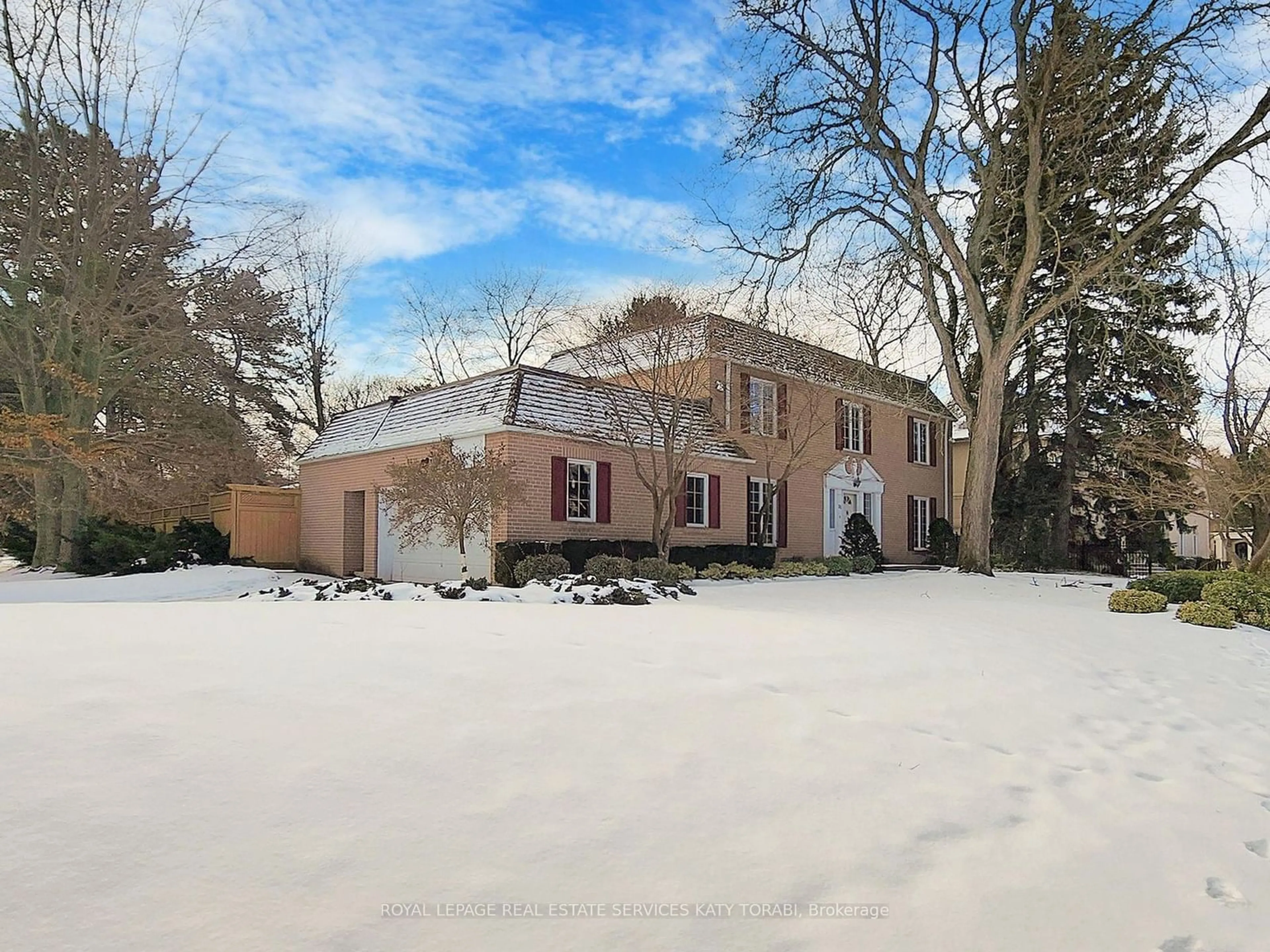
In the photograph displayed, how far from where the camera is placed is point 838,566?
58.5ft

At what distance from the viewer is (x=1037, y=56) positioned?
651 inches

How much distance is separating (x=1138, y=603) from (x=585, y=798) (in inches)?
409

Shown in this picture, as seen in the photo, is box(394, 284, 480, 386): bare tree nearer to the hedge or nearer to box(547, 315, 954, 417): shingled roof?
box(547, 315, 954, 417): shingled roof

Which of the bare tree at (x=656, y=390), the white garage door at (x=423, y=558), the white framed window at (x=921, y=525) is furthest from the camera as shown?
the white framed window at (x=921, y=525)

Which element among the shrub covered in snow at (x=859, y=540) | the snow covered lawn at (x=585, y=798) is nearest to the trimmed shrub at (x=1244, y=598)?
the snow covered lawn at (x=585, y=798)

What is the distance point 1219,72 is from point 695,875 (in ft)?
61.4

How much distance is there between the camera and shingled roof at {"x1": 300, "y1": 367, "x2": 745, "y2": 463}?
15.4m

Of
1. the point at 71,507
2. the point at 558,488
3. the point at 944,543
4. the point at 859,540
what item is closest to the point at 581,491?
the point at 558,488

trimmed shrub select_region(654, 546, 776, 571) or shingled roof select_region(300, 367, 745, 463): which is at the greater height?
shingled roof select_region(300, 367, 745, 463)

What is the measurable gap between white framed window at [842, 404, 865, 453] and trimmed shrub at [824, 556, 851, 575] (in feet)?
16.8

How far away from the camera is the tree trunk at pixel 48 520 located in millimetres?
17875

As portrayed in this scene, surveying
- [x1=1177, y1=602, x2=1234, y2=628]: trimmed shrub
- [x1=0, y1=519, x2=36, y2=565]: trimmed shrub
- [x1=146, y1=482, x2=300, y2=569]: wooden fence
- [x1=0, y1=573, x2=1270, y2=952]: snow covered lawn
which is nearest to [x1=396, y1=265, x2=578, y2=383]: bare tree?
[x1=146, y1=482, x2=300, y2=569]: wooden fence

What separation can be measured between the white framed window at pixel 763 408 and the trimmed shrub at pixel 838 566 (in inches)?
131

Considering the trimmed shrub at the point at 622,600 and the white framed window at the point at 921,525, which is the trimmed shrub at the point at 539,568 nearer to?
the trimmed shrub at the point at 622,600
